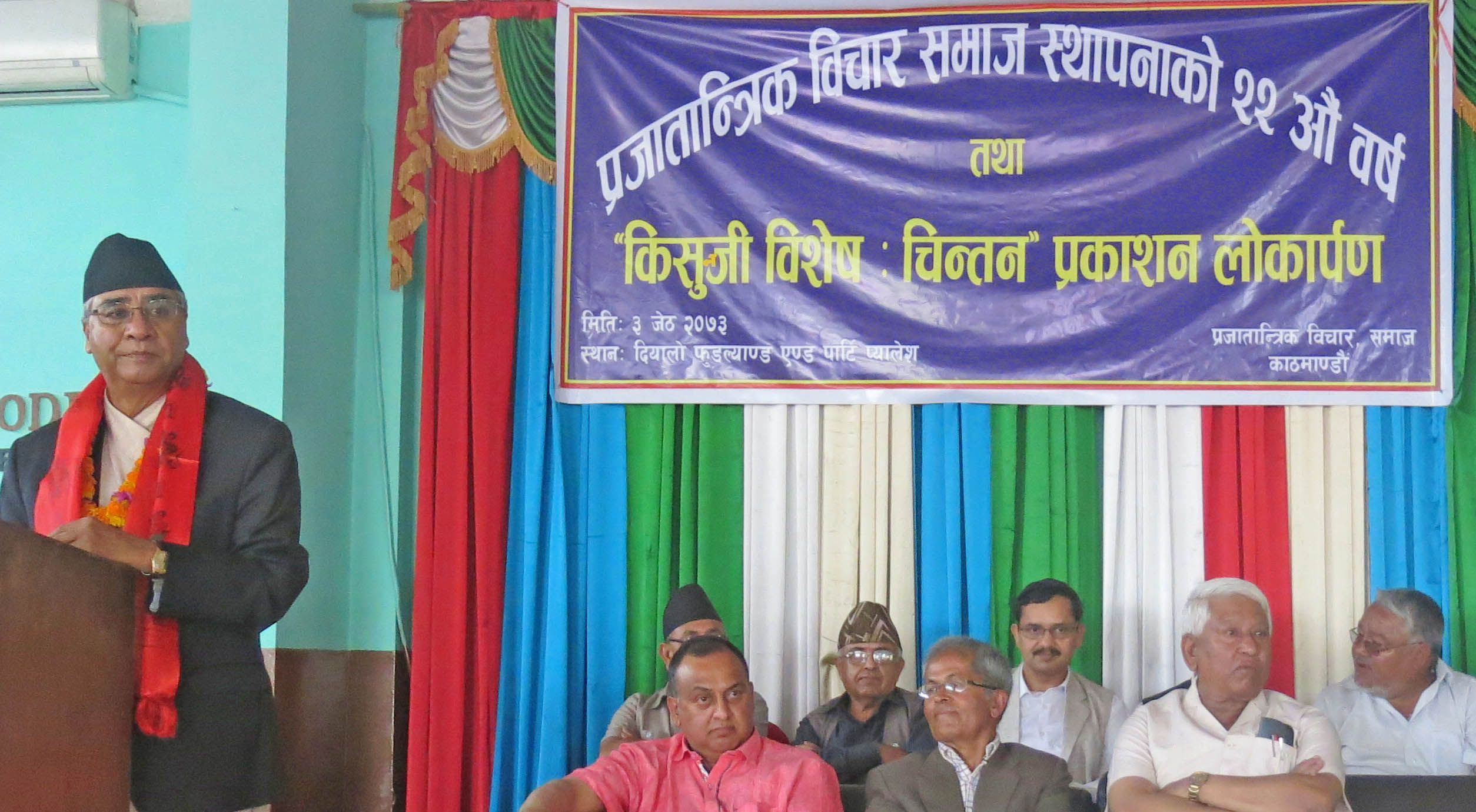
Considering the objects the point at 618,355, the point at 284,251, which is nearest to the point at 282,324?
the point at 284,251

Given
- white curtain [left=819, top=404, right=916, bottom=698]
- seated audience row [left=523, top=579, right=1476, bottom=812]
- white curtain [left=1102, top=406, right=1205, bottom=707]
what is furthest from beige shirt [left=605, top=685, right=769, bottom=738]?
white curtain [left=1102, top=406, right=1205, bottom=707]

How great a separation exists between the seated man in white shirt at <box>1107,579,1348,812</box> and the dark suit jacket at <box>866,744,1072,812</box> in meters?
0.18

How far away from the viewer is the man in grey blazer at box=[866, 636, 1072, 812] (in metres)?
2.90

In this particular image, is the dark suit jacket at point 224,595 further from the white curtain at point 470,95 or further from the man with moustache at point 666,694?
the white curtain at point 470,95

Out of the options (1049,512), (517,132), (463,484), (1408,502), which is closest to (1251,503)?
(1408,502)

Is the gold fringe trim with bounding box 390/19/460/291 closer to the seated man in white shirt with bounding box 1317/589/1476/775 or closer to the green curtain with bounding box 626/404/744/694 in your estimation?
the green curtain with bounding box 626/404/744/694

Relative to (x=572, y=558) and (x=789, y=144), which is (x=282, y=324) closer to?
(x=572, y=558)

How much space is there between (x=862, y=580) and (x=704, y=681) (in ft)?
4.15

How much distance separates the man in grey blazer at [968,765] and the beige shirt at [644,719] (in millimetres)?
934

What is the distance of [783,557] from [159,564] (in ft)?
7.67

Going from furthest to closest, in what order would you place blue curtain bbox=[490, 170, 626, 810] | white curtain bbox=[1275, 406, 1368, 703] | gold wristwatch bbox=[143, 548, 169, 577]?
blue curtain bbox=[490, 170, 626, 810] < white curtain bbox=[1275, 406, 1368, 703] < gold wristwatch bbox=[143, 548, 169, 577]

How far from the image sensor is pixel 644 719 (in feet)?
13.0

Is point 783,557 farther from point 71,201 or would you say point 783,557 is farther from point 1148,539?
point 71,201

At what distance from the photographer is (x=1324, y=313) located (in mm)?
4023
